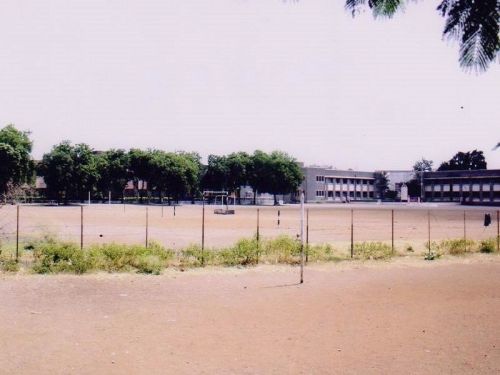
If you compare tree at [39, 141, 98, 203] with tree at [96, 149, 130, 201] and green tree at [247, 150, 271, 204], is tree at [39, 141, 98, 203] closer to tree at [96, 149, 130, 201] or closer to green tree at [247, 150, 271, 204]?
tree at [96, 149, 130, 201]

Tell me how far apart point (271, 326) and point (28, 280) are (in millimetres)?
9051

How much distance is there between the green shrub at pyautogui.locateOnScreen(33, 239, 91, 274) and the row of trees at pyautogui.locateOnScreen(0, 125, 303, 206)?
6313 cm

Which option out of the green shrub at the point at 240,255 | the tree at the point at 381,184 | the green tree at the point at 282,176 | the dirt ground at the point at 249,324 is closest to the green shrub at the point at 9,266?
the dirt ground at the point at 249,324

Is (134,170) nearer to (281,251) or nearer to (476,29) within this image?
(281,251)

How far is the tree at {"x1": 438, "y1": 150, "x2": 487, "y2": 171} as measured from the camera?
15375cm

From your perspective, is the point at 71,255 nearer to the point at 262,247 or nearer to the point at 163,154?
the point at 262,247

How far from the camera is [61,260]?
1742 centimetres

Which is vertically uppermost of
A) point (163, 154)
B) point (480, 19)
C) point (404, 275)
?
point (163, 154)

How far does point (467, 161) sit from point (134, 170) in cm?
11158

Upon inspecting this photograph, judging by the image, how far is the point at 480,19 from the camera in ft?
7.75

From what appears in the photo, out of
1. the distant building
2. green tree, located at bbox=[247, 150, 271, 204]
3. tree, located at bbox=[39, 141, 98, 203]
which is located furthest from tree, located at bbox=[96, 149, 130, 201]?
the distant building

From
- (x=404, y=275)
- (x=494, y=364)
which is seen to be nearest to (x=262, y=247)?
(x=404, y=275)

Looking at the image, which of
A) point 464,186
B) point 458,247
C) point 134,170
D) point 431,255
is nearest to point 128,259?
point 431,255

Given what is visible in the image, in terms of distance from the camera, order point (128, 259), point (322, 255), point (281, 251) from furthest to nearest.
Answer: point (322, 255) < point (281, 251) < point (128, 259)
